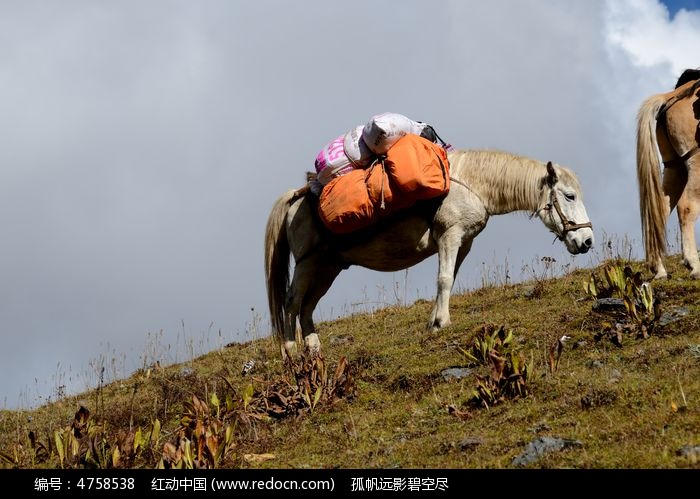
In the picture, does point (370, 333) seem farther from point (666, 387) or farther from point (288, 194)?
point (666, 387)

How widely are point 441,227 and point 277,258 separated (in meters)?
2.20

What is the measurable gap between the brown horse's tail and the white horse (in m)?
0.90

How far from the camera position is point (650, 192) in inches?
447

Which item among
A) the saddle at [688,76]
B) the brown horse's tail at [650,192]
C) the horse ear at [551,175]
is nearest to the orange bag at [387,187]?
the horse ear at [551,175]

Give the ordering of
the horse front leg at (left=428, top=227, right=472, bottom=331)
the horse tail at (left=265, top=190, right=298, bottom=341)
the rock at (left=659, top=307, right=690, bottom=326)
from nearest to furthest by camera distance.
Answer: the rock at (left=659, top=307, right=690, bottom=326), the horse front leg at (left=428, top=227, right=472, bottom=331), the horse tail at (left=265, top=190, right=298, bottom=341)

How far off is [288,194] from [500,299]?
332cm

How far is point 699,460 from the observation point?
17.8 feet

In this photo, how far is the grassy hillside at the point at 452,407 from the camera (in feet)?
21.2

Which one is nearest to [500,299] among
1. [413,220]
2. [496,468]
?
[413,220]

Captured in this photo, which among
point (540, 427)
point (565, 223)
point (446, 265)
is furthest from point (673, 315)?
point (540, 427)

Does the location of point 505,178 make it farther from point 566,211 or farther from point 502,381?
point 502,381

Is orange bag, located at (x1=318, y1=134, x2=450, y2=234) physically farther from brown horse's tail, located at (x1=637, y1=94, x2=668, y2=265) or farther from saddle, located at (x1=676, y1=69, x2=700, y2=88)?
saddle, located at (x1=676, y1=69, x2=700, y2=88)

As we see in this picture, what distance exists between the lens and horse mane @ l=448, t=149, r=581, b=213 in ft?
36.1

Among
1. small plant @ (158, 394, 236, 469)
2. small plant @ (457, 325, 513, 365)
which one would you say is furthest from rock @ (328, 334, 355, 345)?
small plant @ (158, 394, 236, 469)
